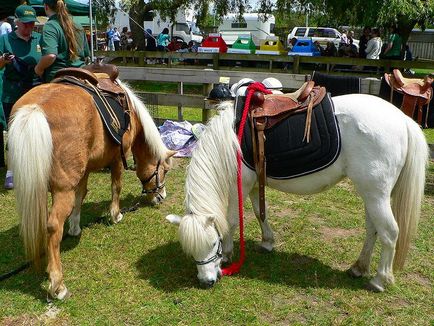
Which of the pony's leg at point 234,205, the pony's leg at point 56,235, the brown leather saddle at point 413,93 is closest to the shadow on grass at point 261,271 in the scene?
the pony's leg at point 234,205

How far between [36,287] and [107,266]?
0.55 metres

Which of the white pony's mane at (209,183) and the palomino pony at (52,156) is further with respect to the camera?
the white pony's mane at (209,183)

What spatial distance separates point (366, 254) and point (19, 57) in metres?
4.13

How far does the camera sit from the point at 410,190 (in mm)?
3021

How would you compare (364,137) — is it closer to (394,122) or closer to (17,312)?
(394,122)

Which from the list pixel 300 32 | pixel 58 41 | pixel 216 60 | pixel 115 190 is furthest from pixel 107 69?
pixel 300 32

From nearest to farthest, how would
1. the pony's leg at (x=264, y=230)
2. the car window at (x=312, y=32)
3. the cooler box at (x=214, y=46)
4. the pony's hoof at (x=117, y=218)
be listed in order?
the pony's leg at (x=264, y=230) → the pony's hoof at (x=117, y=218) → the cooler box at (x=214, y=46) → the car window at (x=312, y=32)

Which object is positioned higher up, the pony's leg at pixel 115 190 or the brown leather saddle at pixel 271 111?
the brown leather saddle at pixel 271 111

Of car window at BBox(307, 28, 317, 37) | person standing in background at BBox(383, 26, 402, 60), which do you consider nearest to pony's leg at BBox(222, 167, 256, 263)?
person standing in background at BBox(383, 26, 402, 60)

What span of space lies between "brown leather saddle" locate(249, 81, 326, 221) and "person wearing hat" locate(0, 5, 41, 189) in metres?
2.83

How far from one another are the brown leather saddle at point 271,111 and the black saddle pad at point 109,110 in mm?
1137

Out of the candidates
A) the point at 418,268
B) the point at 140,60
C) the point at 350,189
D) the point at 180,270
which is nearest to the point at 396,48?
the point at 140,60

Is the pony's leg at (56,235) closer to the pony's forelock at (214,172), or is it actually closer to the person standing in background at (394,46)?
the pony's forelock at (214,172)

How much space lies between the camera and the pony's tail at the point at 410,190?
297 centimetres
